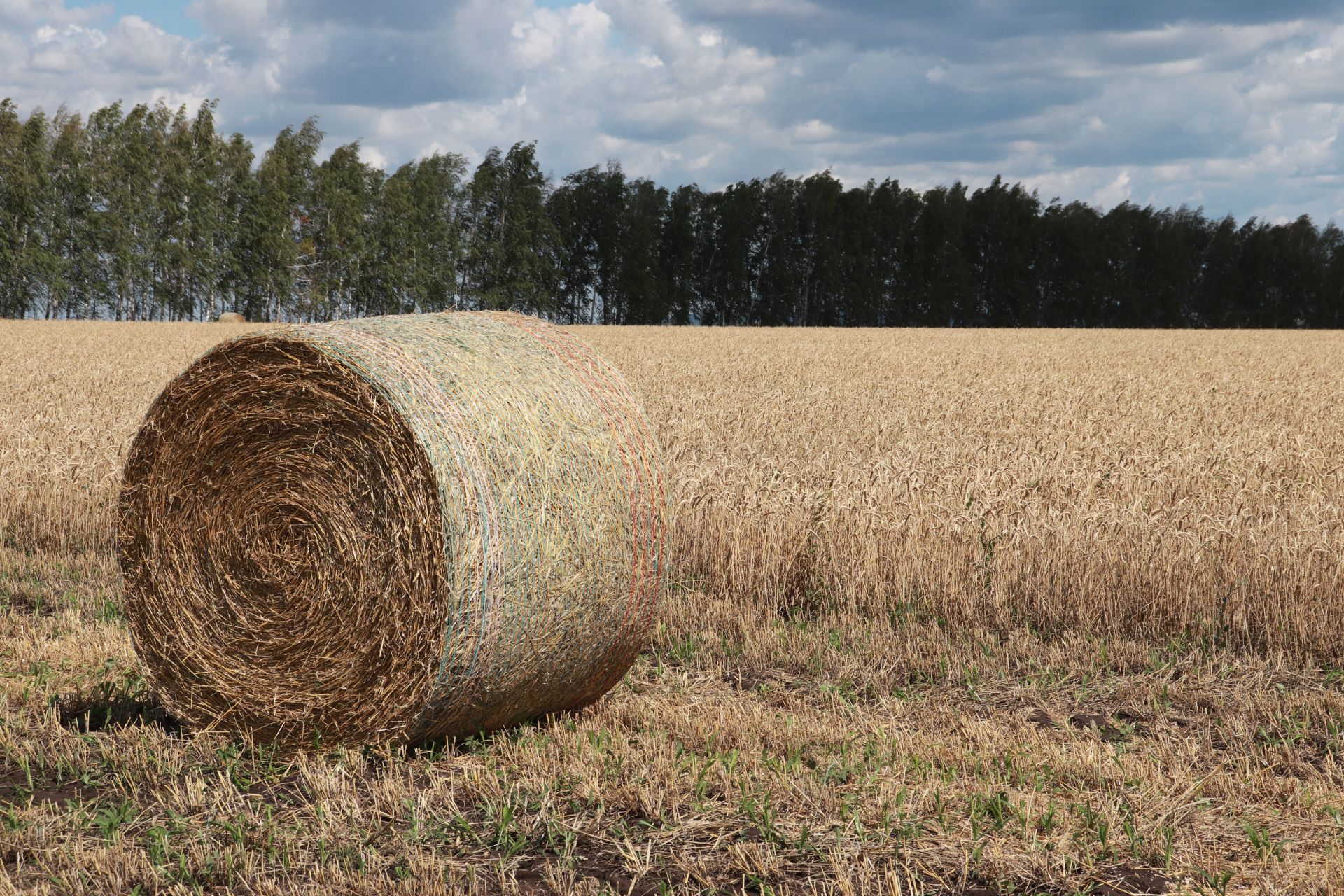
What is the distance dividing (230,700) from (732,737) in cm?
229

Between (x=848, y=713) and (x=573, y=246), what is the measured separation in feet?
210

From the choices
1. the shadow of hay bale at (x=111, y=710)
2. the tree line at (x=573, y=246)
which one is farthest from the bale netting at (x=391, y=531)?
the tree line at (x=573, y=246)

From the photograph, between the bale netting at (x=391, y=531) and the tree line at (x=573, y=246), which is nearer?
the bale netting at (x=391, y=531)

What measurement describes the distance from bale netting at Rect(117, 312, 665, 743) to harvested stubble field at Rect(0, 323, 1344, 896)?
31 cm

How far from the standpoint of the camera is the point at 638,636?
17.5 ft

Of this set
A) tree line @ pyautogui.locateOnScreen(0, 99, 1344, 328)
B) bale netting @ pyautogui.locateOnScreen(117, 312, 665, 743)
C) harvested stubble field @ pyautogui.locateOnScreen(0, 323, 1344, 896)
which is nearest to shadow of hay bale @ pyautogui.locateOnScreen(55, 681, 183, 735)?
harvested stubble field @ pyautogui.locateOnScreen(0, 323, 1344, 896)

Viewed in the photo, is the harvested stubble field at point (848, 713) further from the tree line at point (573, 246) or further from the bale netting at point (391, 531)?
the tree line at point (573, 246)

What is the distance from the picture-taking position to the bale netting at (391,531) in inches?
182

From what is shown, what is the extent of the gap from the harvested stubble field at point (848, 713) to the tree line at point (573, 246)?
169 feet

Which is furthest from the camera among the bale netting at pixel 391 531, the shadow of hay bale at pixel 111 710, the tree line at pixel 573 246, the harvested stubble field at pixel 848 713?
the tree line at pixel 573 246

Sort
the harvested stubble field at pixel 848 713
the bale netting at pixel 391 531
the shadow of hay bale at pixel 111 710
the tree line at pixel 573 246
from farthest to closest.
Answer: the tree line at pixel 573 246, the shadow of hay bale at pixel 111 710, the bale netting at pixel 391 531, the harvested stubble field at pixel 848 713

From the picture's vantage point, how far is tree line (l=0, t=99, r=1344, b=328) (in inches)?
2276

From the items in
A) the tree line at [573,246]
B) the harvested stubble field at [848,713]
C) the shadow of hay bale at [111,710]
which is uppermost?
the tree line at [573,246]

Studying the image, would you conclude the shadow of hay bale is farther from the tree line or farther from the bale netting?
the tree line
